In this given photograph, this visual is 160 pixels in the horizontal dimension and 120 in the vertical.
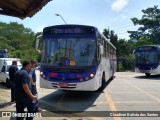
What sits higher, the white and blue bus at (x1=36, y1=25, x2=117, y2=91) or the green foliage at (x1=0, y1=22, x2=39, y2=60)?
the green foliage at (x1=0, y1=22, x2=39, y2=60)

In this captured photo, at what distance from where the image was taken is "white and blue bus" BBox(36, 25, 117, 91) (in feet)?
41.4

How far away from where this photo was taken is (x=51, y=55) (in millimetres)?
13086

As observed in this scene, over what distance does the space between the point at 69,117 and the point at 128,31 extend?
63605 millimetres

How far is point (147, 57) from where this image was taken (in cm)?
2775

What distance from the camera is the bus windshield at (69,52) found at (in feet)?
41.9

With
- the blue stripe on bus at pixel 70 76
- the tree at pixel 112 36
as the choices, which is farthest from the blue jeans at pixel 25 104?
the tree at pixel 112 36

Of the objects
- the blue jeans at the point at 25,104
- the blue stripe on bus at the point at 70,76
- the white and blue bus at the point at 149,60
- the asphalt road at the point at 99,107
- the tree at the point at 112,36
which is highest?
the tree at the point at 112,36

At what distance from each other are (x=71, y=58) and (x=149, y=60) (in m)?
16.3

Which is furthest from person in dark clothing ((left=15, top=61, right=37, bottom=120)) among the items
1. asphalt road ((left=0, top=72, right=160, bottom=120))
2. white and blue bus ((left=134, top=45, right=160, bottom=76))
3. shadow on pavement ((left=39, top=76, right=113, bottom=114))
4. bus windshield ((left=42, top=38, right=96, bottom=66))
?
white and blue bus ((left=134, top=45, right=160, bottom=76))

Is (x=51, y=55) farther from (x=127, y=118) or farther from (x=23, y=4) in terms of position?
(x=127, y=118)

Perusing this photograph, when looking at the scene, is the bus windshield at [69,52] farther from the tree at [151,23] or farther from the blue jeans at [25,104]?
the tree at [151,23]

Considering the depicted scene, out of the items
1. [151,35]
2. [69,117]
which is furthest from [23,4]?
[151,35]

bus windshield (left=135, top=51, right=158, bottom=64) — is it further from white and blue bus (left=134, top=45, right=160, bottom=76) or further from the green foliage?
the green foliage

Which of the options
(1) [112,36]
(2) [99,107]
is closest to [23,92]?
(2) [99,107]
